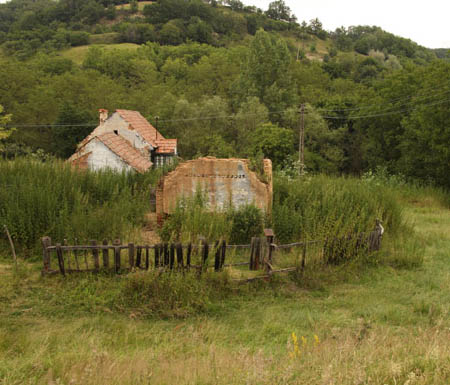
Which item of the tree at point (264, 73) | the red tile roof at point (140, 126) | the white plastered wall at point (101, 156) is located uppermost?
the tree at point (264, 73)

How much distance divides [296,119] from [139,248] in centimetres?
3430

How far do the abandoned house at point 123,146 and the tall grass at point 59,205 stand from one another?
8135 millimetres

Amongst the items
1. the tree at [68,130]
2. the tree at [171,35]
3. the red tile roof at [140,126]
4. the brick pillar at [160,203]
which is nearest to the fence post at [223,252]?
the brick pillar at [160,203]

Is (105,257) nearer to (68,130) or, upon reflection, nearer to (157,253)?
(157,253)

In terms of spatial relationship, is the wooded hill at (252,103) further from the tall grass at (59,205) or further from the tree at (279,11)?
the tree at (279,11)

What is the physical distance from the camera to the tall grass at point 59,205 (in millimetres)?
9781

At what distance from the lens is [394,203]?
43.0ft

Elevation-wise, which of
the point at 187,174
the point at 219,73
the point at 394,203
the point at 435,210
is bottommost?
the point at 435,210

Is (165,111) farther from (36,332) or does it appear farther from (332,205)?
(36,332)

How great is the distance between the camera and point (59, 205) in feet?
35.1

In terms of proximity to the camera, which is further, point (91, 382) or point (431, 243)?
point (431, 243)

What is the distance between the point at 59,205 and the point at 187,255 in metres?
4.69

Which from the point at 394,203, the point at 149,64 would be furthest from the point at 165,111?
the point at 394,203

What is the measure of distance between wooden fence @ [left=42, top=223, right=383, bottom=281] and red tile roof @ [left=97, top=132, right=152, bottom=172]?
43.3 feet
